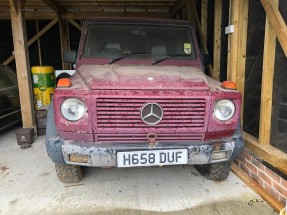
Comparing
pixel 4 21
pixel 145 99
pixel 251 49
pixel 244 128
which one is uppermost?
pixel 4 21

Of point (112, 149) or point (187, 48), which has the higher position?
point (187, 48)

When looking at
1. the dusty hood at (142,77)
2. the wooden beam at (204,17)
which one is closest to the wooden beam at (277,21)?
the dusty hood at (142,77)

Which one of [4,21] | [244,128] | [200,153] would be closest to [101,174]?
[200,153]

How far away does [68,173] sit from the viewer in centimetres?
283

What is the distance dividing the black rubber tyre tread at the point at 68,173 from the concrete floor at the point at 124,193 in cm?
7

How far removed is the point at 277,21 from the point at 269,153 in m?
1.28

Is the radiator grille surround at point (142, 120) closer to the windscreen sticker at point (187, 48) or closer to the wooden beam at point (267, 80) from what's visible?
the wooden beam at point (267, 80)

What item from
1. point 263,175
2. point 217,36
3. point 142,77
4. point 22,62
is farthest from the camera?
point 22,62

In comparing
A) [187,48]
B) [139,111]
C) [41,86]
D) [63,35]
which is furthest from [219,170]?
[63,35]

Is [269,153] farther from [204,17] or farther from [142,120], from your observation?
[204,17]

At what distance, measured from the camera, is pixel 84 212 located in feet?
7.93

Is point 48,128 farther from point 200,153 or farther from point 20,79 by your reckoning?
point 20,79

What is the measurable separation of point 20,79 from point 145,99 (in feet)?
9.99

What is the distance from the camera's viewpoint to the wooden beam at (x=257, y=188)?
2471mm
